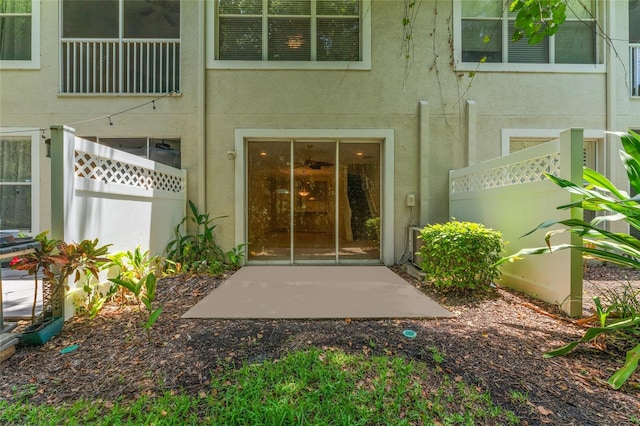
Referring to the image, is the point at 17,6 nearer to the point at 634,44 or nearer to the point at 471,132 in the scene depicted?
the point at 471,132

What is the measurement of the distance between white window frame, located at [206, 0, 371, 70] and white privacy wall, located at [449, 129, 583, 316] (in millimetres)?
3040

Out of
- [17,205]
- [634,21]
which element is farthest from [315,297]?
[634,21]

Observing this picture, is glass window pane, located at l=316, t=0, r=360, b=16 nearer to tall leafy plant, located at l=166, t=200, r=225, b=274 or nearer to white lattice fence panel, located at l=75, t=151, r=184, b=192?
white lattice fence panel, located at l=75, t=151, r=184, b=192

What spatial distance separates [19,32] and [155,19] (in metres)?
2.64

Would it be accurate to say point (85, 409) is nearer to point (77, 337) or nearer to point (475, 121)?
point (77, 337)

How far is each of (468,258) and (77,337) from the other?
437 cm

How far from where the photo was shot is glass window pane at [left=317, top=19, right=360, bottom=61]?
19.5ft

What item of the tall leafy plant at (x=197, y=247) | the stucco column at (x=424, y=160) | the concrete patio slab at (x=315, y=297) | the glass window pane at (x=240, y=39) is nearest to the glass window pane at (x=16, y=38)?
the glass window pane at (x=240, y=39)

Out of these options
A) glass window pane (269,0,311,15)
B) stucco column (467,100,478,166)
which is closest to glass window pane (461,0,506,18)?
stucco column (467,100,478,166)

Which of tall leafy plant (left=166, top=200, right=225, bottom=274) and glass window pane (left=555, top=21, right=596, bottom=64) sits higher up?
glass window pane (left=555, top=21, right=596, bottom=64)

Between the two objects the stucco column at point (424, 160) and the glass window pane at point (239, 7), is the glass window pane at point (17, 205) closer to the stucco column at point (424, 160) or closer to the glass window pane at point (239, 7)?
the glass window pane at point (239, 7)

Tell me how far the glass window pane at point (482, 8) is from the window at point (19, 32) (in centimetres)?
842

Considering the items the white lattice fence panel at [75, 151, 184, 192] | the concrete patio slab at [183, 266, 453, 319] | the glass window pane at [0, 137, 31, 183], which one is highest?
the glass window pane at [0, 137, 31, 183]

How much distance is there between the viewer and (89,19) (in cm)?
579
